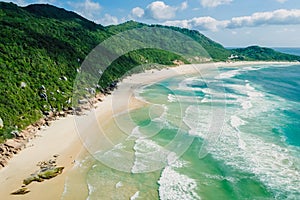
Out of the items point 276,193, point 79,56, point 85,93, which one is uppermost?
point 79,56

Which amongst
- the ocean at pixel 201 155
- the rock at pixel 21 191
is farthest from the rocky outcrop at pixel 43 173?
the ocean at pixel 201 155

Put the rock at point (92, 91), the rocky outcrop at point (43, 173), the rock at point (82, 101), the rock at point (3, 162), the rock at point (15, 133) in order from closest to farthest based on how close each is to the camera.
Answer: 1. the rocky outcrop at point (43, 173)
2. the rock at point (3, 162)
3. the rock at point (15, 133)
4. the rock at point (82, 101)
5. the rock at point (92, 91)

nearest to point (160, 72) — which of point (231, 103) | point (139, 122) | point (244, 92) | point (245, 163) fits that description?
point (244, 92)

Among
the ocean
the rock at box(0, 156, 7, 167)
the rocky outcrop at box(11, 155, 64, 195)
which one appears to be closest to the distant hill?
the rock at box(0, 156, 7, 167)

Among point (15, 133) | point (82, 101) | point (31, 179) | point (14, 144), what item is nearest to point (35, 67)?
point (82, 101)

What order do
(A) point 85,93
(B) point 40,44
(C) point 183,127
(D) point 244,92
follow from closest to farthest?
(C) point 183,127 → (A) point 85,93 → (B) point 40,44 → (D) point 244,92

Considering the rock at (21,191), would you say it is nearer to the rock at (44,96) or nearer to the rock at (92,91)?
the rock at (44,96)

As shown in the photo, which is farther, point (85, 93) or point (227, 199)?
point (85, 93)

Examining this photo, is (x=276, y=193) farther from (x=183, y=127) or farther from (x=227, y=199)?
(x=183, y=127)

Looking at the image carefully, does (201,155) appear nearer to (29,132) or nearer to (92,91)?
(29,132)
